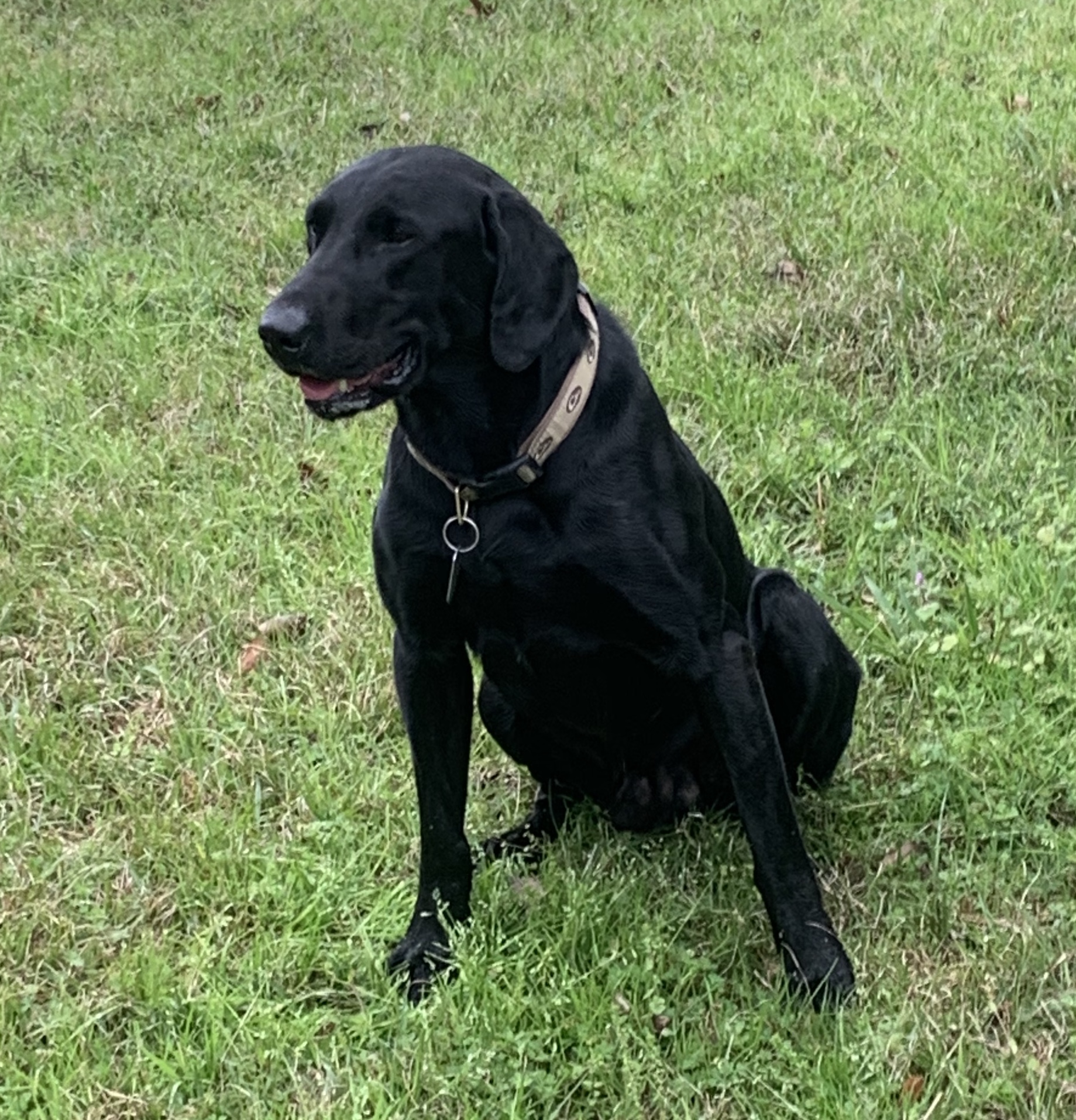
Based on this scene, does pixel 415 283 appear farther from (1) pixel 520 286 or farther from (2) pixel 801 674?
(2) pixel 801 674

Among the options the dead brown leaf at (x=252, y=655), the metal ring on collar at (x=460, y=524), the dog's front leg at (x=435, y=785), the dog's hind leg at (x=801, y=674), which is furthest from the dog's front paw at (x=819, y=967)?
the dead brown leaf at (x=252, y=655)

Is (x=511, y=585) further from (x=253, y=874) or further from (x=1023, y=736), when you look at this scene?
(x=1023, y=736)

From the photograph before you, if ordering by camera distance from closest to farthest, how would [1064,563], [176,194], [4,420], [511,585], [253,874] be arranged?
[511,585]
[253,874]
[1064,563]
[4,420]
[176,194]

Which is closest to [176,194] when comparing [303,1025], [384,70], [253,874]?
[384,70]

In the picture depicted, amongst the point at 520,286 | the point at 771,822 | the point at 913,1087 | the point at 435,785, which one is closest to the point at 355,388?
the point at 520,286

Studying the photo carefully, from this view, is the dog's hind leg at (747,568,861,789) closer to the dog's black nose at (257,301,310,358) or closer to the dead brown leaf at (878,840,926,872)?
the dead brown leaf at (878,840,926,872)

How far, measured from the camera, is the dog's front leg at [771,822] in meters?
2.39

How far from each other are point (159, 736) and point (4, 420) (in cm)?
167

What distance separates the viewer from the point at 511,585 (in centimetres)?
231

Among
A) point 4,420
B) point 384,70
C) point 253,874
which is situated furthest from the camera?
point 384,70

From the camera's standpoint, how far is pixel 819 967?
242 cm

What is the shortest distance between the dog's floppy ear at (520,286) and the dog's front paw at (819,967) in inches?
42.0

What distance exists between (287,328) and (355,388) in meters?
0.15

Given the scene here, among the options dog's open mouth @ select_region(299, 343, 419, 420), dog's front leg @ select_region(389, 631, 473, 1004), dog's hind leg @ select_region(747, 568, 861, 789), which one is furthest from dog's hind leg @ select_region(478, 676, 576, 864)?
dog's open mouth @ select_region(299, 343, 419, 420)
